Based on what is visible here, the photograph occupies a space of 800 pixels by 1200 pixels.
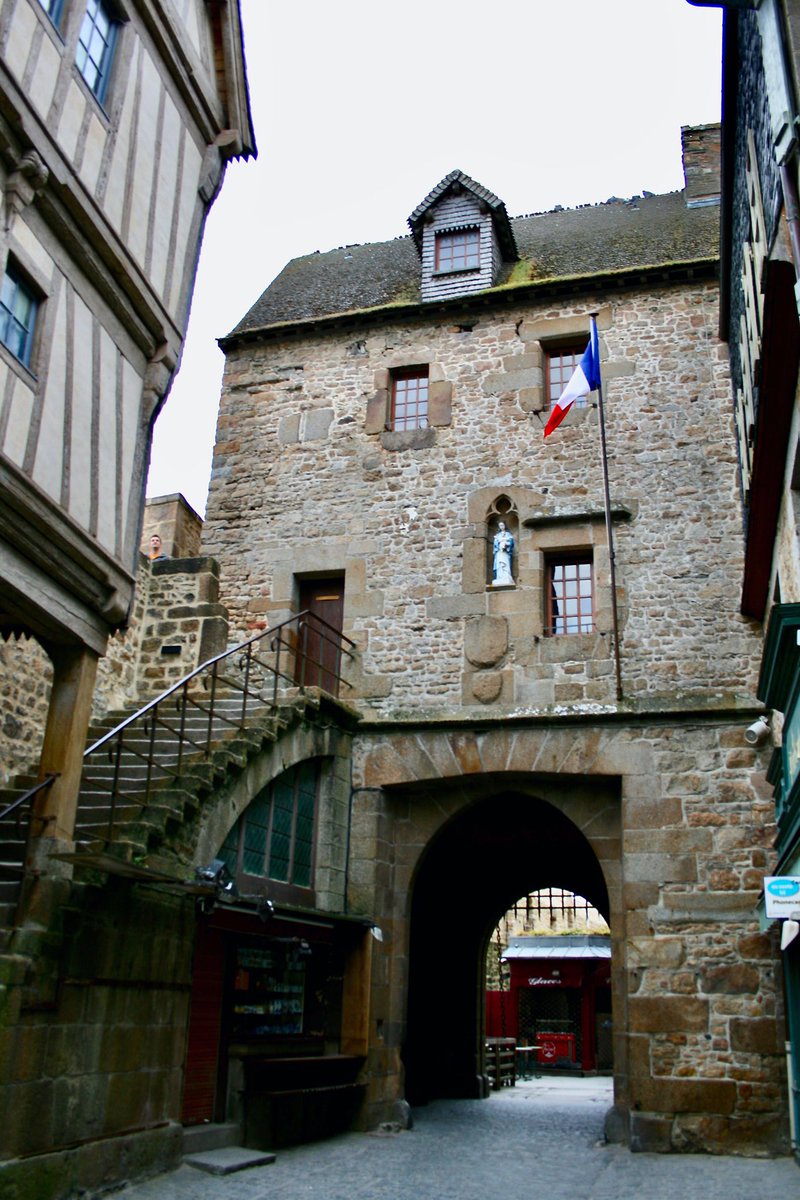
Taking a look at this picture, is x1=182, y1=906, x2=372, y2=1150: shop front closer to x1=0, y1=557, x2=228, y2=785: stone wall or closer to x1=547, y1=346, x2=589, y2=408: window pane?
x1=0, y1=557, x2=228, y2=785: stone wall

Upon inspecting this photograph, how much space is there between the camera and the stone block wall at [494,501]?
33.3 ft

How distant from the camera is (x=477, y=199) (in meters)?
12.8

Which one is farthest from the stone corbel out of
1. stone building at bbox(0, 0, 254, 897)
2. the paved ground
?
the paved ground

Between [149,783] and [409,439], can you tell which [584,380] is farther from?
[149,783]

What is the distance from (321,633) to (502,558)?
2.01m

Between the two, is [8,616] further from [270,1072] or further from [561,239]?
[561,239]

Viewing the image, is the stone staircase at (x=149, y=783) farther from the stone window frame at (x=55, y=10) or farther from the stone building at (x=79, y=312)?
the stone window frame at (x=55, y=10)

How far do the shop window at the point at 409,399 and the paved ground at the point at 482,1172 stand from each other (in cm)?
706

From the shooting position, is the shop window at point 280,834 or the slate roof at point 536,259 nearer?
the shop window at point 280,834

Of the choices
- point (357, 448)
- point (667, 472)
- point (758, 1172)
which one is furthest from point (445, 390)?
point (758, 1172)

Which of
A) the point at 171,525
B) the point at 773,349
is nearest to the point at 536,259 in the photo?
the point at 171,525

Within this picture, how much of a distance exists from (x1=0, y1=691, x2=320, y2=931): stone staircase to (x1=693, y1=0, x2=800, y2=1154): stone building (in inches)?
151

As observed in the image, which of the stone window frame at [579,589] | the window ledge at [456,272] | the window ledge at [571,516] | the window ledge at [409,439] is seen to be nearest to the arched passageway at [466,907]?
the stone window frame at [579,589]

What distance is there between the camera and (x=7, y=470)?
228 inches
